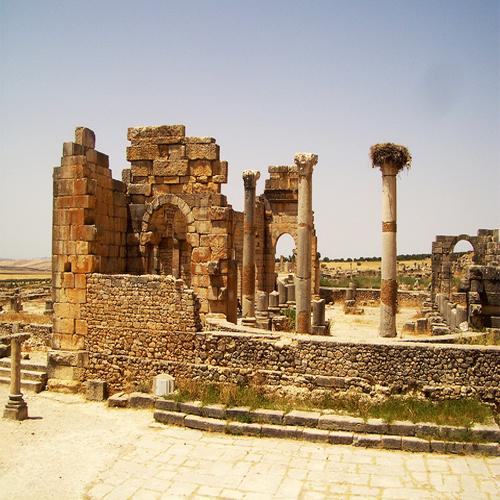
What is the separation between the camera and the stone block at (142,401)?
9.87 meters

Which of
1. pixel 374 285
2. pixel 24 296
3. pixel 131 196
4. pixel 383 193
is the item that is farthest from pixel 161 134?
pixel 374 285

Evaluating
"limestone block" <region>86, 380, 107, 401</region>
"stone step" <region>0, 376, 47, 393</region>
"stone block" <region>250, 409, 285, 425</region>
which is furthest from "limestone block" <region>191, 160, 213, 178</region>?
"stone block" <region>250, 409, 285, 425</region>

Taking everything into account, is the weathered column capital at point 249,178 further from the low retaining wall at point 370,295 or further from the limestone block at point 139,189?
the low retaining wall at point 370,295

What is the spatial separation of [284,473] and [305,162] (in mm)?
8122

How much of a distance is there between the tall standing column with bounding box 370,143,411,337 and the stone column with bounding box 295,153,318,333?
1.70 metres

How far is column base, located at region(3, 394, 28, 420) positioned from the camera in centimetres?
942

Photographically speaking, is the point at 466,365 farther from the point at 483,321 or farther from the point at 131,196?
the point at 131,196

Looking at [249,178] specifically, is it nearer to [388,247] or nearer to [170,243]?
[388,247]

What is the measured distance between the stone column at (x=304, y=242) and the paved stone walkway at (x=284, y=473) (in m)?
5.33

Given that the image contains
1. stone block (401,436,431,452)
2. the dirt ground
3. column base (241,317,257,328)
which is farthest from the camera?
column base (241,317,257,328)

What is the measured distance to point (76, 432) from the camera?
29.3ft

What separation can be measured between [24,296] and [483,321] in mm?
27556

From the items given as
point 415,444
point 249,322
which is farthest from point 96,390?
point 415,444

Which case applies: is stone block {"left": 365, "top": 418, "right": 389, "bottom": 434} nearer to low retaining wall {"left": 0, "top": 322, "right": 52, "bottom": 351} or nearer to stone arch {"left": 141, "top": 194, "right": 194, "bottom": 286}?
stone arch {"left": 141, "top": 194, "right": 194, "bottom": 286}
